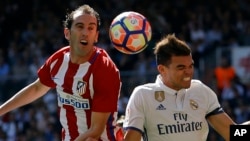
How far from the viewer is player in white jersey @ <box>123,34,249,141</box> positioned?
6039 millimetres

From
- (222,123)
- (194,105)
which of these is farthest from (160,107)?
(222,123)

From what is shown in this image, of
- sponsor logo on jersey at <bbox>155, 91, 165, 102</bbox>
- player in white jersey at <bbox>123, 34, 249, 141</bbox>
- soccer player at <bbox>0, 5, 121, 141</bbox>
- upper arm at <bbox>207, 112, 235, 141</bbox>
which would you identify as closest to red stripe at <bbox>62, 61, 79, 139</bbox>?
soccer player at <bbox>0, 5, 121, 141</bbox>

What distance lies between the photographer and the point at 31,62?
57.7 ft

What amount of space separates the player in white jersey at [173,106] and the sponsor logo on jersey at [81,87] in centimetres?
54

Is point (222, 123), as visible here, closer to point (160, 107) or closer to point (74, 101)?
point (160, 107)

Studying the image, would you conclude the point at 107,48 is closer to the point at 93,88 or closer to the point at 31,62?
the point at 31,62

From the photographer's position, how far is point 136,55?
1719 centimetres

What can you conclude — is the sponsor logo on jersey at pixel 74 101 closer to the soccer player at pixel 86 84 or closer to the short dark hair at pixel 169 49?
the soccer player at pixel 86 84

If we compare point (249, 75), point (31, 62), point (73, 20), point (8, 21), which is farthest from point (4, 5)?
point (73, 20)

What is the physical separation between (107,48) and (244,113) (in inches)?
163

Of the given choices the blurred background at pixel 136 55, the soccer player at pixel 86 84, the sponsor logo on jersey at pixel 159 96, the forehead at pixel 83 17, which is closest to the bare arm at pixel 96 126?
the soccer player at pixel 86 84

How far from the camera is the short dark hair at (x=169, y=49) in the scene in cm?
607

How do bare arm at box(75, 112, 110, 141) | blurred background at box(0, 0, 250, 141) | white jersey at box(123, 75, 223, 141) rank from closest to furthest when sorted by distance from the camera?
white jersey at box(123, 75, 223, 141) → bare arm at box(75, 112, 110, 141) → blurred background at box(0, 0, 250, 141)

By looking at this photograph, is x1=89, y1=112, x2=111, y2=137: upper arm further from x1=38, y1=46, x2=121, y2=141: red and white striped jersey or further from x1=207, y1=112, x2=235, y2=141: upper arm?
x1=207, y1=112, x2=235, y2=141: upper arm
